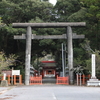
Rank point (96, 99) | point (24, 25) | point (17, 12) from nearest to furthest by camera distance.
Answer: point (96, 99), point (24, 25), point (17, 12)

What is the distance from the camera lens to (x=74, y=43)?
39938 millimetres

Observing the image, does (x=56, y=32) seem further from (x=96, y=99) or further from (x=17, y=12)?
(x=96, y=99)

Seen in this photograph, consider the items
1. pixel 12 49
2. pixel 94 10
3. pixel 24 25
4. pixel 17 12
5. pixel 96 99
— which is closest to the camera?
pixel 96 99

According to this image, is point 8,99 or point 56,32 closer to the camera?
point 8,99

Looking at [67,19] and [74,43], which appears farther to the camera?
[74,43]

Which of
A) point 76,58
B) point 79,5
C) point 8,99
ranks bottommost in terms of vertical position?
point 8,99

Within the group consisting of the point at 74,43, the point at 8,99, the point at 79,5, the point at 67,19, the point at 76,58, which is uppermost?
the point at 79,5

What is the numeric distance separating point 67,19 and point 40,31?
4.64 metres

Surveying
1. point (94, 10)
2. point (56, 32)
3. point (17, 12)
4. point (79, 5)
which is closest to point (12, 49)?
point (17, 12)

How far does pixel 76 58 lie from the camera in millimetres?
37594

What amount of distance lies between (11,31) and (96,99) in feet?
80.1

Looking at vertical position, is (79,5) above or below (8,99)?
above

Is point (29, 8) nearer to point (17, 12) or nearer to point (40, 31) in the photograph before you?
point (17, 12)

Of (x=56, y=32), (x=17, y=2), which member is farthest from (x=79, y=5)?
(x=17, y=2)
